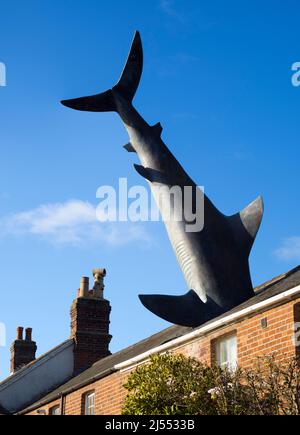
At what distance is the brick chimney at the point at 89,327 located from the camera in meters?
32.6

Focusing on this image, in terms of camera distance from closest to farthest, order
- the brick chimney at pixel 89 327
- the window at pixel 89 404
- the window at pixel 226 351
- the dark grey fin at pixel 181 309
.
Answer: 1. the window at pixel 226 351
2. the dark grey fin at pixel 181 309
3. the window at pixel 89 404
4. the brick chimney at pixel 89 327

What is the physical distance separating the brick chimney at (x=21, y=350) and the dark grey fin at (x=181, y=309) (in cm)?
1612

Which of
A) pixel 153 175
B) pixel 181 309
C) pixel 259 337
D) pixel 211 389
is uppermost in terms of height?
pixel 153 175

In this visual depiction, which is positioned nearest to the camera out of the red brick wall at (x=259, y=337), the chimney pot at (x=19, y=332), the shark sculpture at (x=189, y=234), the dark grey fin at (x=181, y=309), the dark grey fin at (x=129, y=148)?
the red brick wall at (x=259, y=337)

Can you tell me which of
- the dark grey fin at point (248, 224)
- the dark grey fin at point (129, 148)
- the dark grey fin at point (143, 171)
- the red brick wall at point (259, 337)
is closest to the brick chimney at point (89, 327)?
the dark grey fin at point (129, 148)

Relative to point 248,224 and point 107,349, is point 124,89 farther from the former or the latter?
point 107,349

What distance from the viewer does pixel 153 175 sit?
79.3 feet

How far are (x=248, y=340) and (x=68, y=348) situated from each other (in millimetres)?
16799

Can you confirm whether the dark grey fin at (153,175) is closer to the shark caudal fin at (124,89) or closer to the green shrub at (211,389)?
the shark caudal fin at (124,89)

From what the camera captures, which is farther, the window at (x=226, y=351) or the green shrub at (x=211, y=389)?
the window at (x=226, y=351)

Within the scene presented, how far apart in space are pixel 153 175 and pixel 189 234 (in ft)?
6.41

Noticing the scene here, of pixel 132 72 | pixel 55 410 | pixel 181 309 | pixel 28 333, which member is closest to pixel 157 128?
pixel 132 72

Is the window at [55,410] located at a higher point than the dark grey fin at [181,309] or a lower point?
lower

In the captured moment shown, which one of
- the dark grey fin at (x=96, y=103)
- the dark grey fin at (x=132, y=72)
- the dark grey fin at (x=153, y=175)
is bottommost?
the dark grey fin at (x=153, y=175)
